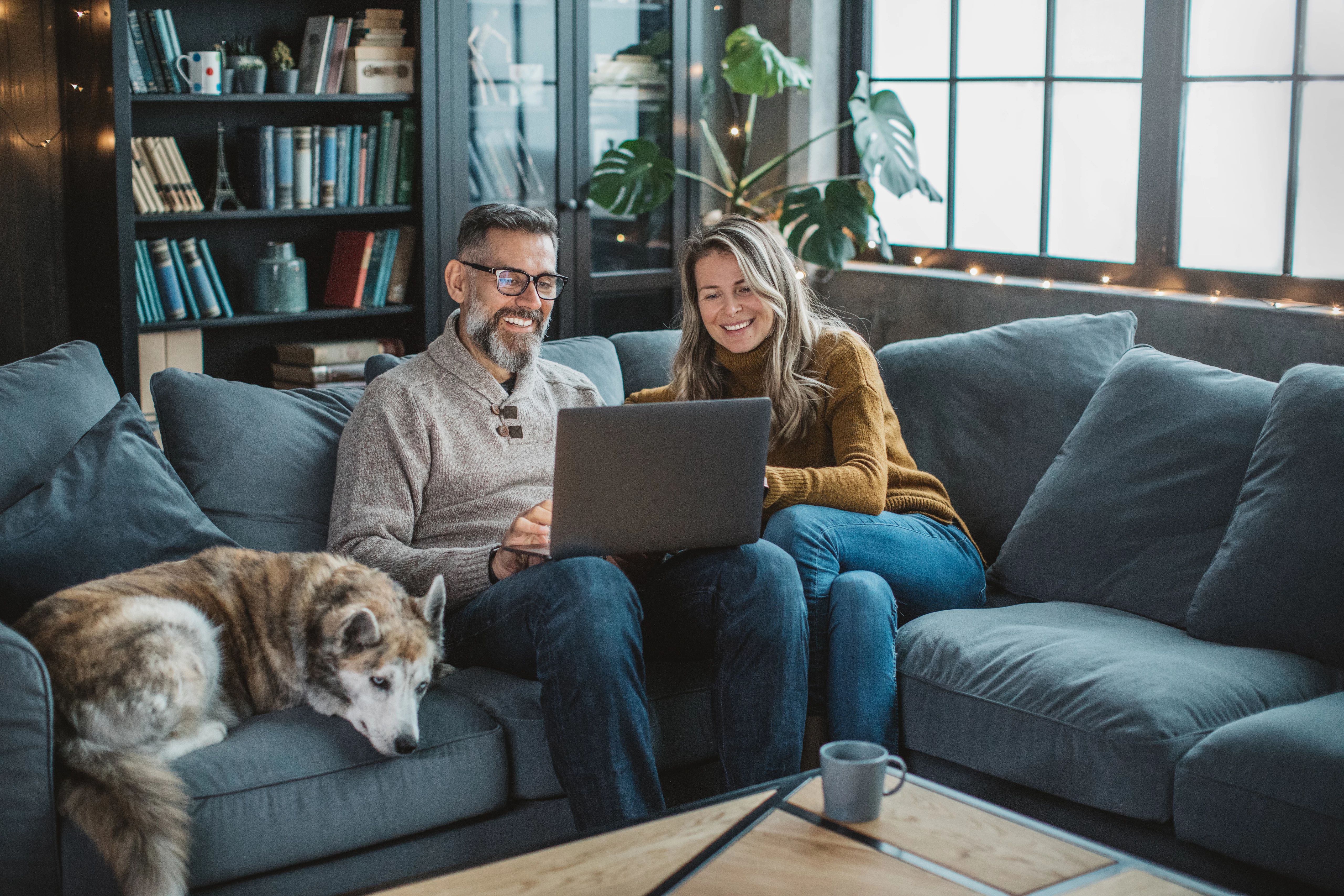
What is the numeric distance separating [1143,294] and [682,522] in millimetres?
2321

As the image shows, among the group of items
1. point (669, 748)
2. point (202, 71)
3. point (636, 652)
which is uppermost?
Answer: point (202, 71)

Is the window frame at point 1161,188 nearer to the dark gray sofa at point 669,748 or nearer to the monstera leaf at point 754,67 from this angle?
the monstera leaf at point 754,67

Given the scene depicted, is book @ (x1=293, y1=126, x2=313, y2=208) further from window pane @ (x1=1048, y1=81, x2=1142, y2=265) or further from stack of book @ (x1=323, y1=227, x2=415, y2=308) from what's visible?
window pane @ (x1=1048, y1=81, x2=1142, y2=265)

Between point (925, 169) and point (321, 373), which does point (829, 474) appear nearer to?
point (321, 373)

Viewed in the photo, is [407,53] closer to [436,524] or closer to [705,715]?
[436,524]

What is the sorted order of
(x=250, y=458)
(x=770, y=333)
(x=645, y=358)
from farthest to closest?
1. (x=645, y=358)
2. (x=770, y=333)
3. (x=250, y=458)

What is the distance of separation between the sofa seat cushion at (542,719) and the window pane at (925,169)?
8.91 feet

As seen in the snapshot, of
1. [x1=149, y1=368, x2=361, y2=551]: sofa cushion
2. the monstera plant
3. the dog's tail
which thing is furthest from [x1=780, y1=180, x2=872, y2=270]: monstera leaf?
the dog's tail

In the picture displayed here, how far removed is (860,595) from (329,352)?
2331mm

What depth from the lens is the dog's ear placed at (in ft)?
6.16

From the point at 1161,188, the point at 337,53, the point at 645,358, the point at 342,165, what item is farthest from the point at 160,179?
the point at 1161,188

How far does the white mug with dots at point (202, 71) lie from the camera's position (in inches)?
143

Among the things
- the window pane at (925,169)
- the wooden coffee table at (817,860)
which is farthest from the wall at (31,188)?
the wooden coffee table at (817,860)

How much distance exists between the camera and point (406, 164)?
13.5 ft
